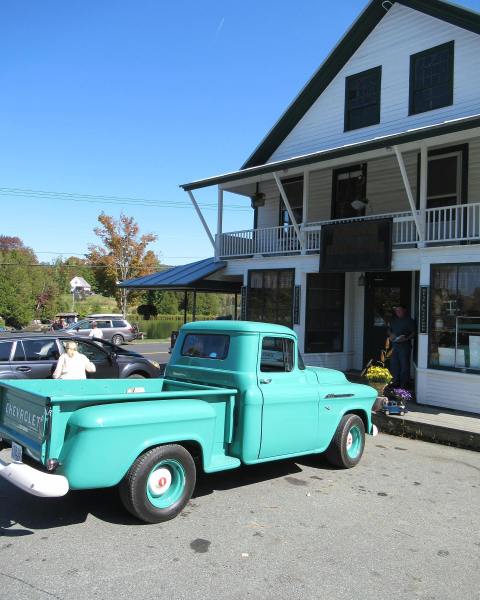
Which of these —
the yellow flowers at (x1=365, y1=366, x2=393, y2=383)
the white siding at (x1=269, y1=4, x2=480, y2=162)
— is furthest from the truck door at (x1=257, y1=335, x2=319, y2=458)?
the white siding at (x1=269, y1=4, x2=480, y2=162)

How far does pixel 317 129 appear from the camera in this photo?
49.0 ft

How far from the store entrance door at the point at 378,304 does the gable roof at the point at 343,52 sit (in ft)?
17.4

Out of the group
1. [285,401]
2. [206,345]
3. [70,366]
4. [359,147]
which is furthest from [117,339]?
Answer: [285,401]

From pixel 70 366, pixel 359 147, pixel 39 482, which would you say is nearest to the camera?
pixel 39 482

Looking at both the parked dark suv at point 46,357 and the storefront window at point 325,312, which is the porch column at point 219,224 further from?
the parked dark suv at point 46,357

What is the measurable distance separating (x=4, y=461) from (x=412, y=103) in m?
12.0

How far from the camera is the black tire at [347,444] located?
21.1ft

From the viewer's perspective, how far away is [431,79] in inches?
500

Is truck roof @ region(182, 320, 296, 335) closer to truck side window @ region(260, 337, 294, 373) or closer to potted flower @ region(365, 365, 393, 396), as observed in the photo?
truck side window @ region(260, 337, 294, 373)

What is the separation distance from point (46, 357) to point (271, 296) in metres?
5.90

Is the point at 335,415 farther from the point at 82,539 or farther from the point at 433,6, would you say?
the point at 433,6

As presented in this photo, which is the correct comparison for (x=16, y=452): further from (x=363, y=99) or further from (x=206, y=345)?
(x=363, y=99)

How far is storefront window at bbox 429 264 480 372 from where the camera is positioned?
31.1 ft

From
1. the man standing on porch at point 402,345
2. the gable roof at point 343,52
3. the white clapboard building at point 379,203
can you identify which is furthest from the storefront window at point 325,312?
the gable roof at point 343,52
